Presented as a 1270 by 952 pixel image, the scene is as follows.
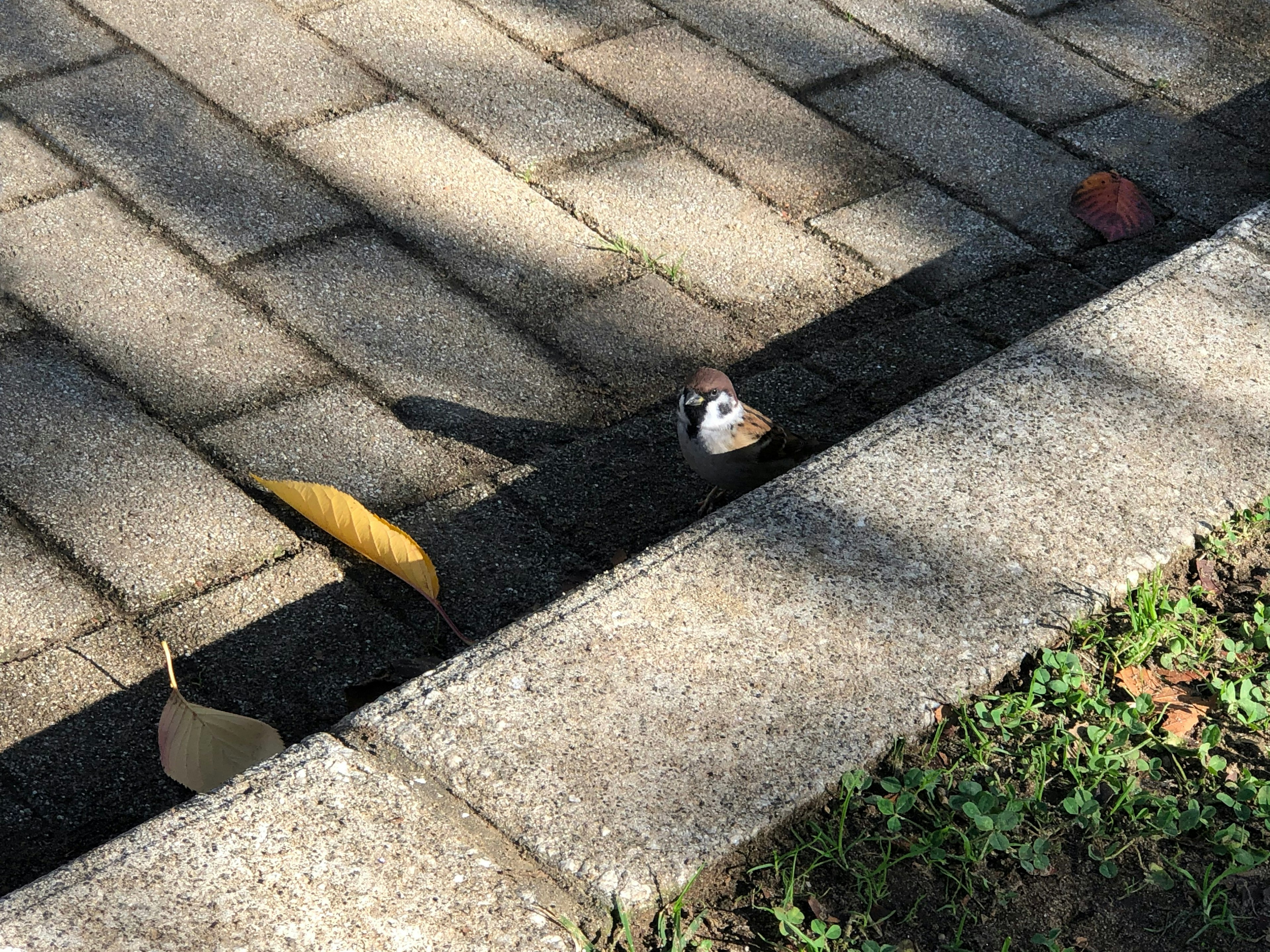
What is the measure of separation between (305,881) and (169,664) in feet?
2.20

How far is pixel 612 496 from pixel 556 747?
103cm

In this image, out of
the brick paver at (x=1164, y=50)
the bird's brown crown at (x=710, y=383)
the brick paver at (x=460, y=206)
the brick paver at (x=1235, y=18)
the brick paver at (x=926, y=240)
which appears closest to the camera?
the bird's brown crown at (x=710, y=383)

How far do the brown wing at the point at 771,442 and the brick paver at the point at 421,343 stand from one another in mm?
429

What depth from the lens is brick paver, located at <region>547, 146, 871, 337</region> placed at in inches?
136

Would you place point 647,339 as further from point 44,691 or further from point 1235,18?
point 1235,18

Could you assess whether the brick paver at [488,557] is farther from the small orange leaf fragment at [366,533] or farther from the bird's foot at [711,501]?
the bird's foot at [711,501]

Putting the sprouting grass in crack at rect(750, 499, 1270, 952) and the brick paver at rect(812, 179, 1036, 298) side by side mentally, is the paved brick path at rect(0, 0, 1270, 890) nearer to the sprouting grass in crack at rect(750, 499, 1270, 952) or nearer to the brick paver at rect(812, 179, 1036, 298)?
the brick paver at rect(812, 179, 1036, 298)

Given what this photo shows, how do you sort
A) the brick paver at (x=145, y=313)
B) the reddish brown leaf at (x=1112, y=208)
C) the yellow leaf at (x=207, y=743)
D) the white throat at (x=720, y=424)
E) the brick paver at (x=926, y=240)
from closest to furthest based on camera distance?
the yellow leaf at (x=207, y=743), the white throat at (x=720, y=424), the brick paver at (x=145, y=313), the brick paver at (x=926, y=240), the reddish brown leaf at (x=1112, y=208)

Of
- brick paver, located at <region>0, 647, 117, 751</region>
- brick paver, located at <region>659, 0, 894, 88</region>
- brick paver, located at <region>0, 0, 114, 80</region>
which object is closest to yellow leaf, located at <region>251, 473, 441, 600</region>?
brick paver, located at <region>0, 647, 117, 751</region>

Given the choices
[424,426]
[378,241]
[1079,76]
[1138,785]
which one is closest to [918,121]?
[1079,76]

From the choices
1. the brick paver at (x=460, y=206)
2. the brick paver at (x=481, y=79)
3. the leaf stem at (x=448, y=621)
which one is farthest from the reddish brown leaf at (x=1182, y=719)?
the brick paver at (x=481, y=79)

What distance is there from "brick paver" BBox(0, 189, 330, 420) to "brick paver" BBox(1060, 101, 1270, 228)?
7.97 feet

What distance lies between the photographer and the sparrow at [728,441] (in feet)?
9.16

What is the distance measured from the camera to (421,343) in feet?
10.5
